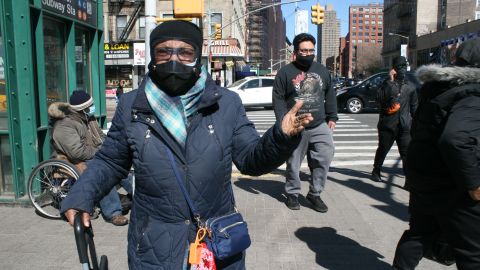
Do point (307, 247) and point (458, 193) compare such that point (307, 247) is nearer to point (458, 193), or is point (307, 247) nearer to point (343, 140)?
point (458, 193)

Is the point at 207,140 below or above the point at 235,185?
above

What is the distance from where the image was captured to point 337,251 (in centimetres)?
434

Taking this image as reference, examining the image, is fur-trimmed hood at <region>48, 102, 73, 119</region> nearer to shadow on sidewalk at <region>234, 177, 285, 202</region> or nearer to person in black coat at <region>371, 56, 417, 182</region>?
shadow on sidewalk at <region>234, 177, 285, 202</region>

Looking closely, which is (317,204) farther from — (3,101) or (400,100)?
(3,101)

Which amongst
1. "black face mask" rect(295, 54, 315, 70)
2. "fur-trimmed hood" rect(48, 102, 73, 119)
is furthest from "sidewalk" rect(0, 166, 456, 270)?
"black face mask" rect(295, 54, 315, 70)

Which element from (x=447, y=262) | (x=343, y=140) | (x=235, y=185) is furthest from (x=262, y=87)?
(x=447, y=262)

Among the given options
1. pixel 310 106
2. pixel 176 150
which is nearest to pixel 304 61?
pixel 310 106

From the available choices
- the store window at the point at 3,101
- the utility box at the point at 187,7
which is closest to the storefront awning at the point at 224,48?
the utility box at the point at 187,7

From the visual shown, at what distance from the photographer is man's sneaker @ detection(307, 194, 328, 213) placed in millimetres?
5551

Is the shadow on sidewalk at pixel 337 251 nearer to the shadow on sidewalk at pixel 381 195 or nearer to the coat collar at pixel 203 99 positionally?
the shadow on sidewalk at pixel 381 195

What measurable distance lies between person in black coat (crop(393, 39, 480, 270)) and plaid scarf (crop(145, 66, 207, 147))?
57.4 inches

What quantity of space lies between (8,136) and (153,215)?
13.6 feet

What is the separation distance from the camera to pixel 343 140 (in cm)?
1245

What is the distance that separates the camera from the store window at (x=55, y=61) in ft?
20.5
